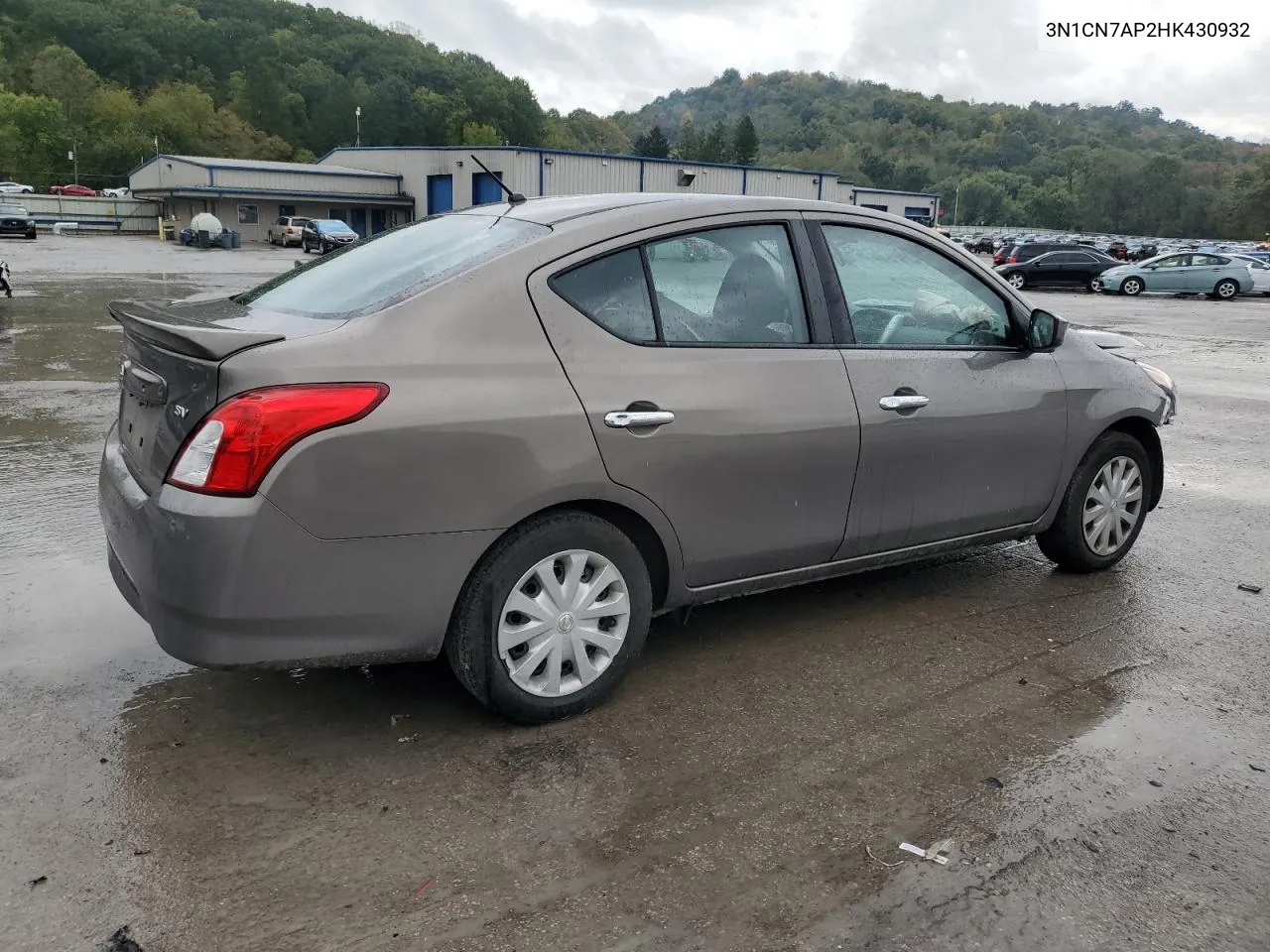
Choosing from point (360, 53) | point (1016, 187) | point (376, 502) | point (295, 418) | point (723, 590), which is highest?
point (360, 53)

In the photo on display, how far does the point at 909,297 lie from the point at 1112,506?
1673mm

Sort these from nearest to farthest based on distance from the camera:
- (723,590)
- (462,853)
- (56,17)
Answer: (462,853) → (723,590) → (56,17)

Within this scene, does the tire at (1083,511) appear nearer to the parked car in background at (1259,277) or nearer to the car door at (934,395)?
the car door at (934,395)

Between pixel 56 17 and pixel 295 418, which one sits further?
pixel 56 17

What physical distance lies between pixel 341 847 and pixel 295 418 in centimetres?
116

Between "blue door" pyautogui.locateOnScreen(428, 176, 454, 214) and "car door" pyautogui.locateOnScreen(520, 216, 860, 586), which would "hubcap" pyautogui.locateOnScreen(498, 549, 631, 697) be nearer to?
"car door" pyautogui.locateOnScreen(520, 216, 860, 586)

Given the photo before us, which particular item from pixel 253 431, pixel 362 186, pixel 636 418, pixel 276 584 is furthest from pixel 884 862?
pixel 362 186

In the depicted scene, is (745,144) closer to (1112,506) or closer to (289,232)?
(289,232)

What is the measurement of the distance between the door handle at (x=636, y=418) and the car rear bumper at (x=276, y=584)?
0.54m

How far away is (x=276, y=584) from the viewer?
2.82 metres

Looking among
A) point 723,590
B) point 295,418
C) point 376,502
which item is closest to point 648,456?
point 723,590

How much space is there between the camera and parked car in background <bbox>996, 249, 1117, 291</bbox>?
3347 centimetres

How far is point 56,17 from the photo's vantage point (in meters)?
124

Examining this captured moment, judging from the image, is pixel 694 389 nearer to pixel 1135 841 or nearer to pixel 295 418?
pixel 295 418
